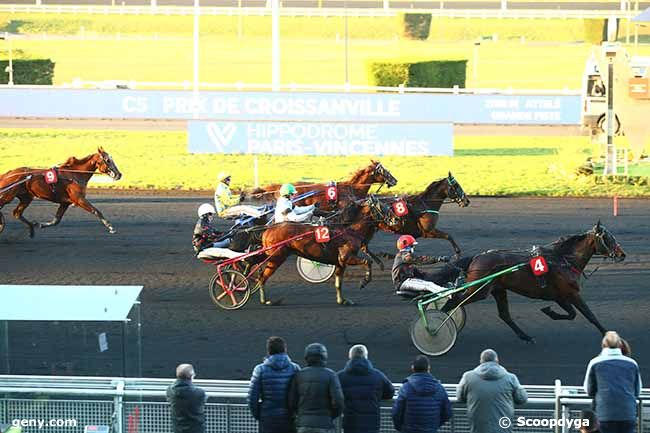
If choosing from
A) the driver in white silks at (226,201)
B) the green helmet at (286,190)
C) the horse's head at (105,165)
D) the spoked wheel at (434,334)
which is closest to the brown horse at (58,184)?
the horse's head at (105,165)

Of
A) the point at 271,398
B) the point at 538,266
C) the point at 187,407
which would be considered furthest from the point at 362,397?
the point at 538,266

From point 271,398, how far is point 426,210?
27.7 ft

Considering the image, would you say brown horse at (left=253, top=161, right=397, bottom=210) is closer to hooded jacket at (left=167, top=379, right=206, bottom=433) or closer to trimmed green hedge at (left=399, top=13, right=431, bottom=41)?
hooded jacket at (left=167, top=379, right=206, bottom=433)

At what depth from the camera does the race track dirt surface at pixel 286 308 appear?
447 inches

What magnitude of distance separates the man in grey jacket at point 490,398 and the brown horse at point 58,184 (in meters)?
11.2

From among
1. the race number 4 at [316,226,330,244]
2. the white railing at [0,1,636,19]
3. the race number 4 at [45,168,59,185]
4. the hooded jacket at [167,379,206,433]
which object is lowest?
the hooded jacket at [167,379,206,433]

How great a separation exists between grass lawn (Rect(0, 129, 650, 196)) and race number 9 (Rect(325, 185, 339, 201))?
210 inches

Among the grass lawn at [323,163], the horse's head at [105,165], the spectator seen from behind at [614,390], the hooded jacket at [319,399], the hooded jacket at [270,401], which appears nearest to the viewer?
the hooded jacket at [319,399]

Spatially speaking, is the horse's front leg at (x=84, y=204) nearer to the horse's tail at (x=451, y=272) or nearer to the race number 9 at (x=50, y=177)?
the race number 9 at (x=50, y=177)

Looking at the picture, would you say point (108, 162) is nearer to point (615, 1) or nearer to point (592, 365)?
point (592, 365)

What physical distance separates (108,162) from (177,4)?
33.1 meters

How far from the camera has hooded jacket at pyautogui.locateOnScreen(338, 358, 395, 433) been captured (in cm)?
783

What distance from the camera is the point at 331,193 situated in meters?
17.1

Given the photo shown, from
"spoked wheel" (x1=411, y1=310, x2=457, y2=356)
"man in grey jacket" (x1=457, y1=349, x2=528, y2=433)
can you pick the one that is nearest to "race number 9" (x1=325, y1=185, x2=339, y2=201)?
"spoked wheel" (x1=411, y1=310, x2=457, y2=356)
